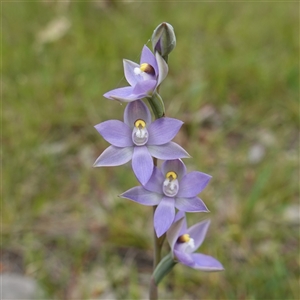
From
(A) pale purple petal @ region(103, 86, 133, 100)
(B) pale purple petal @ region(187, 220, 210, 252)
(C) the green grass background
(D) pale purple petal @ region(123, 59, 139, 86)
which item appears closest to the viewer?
(A) pale purple petal @ region(103, 86, 133, 100)

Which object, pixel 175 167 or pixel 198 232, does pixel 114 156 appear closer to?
pixel 175 167

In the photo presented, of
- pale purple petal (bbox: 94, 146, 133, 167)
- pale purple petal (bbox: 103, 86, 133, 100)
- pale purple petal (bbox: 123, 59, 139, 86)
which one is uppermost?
pale purple petal (bbox: 123, 59, 139, 86)

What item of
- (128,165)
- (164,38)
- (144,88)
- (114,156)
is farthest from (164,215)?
(128,165)

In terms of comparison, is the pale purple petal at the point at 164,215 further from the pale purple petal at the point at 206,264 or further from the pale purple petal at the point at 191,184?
the pale purple petal at the point at 206,264

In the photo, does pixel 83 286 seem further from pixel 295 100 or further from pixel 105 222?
pixel 295 100

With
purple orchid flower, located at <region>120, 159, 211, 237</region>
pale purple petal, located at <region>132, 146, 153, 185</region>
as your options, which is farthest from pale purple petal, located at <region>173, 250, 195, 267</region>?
pale purple petal, located at <region>132, 146, 153, 185</region>

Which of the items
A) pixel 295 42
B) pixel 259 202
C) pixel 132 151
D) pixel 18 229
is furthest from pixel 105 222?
pixel 295 42

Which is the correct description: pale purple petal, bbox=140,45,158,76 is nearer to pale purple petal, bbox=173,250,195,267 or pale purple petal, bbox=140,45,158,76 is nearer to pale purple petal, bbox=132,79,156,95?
pale purple petal, bbox=132,79,156,95
